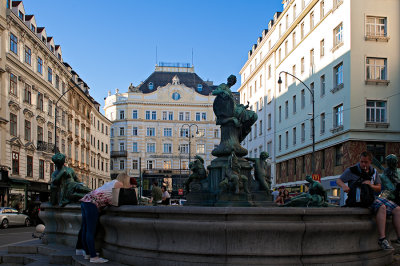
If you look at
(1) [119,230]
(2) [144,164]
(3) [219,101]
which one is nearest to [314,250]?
(1) [119,230]

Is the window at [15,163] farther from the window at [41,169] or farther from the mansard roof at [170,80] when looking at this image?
the mansard roof at [170,80]

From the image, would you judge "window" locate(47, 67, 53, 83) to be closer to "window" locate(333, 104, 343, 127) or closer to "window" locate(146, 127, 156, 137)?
"window" locate(333, 104, 343, 127)

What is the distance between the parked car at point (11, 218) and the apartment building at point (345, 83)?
60.8 ft

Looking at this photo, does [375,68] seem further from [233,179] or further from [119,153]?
[119,153]

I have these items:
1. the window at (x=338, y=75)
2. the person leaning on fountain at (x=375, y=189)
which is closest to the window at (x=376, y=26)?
the window at (x=338, y=75)

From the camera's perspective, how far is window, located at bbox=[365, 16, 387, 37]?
1240 inches

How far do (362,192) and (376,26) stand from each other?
1124 inches

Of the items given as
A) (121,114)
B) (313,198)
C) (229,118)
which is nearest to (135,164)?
(121,114)

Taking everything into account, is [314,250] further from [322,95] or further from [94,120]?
[94,120]

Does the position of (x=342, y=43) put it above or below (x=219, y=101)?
above

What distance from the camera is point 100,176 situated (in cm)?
6881

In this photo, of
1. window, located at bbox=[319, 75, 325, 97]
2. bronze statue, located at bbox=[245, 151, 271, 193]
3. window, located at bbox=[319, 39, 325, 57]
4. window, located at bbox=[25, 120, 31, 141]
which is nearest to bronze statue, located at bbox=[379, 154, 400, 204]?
bronze statue, located at bbox=[245, 151, 271, 193]

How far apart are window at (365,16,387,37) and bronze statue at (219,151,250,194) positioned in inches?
1009

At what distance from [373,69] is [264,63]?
2418 cm
